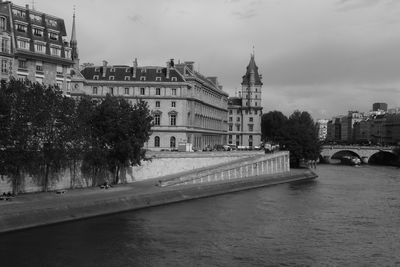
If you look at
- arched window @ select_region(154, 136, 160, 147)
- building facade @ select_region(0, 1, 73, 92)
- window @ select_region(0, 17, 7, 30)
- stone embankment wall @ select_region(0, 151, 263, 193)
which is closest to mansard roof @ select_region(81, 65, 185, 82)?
arched window @ select_region(154, 136, 160, 147)

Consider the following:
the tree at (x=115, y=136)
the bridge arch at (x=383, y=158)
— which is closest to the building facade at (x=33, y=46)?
the tree at (x=115, y=136)

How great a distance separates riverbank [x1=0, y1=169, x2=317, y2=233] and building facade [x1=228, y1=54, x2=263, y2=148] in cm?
9963

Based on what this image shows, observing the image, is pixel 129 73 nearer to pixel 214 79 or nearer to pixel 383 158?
pixel 214 79

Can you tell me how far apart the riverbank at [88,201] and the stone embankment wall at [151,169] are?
179 centimetres

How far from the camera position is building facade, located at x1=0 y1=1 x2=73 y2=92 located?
64625mm

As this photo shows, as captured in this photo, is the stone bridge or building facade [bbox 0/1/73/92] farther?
the stone bridge

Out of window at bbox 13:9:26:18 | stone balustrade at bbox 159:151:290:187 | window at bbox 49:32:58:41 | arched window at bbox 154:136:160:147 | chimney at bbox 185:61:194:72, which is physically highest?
chimney at bbox 185:61:194:72

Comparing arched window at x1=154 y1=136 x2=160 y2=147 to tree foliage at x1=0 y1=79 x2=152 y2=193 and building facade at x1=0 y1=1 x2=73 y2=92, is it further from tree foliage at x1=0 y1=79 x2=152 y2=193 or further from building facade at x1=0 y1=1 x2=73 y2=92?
tree foliage at x1=0 y1=79 x2=152 y2=193

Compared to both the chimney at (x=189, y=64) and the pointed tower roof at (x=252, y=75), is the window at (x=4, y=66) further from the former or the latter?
the pointed tower roof at (x=252, y=75)

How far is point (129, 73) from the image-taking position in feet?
363

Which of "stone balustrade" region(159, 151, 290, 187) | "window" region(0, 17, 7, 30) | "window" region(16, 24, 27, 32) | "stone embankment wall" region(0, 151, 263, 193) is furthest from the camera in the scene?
"stone balustrade" region(159, 151, 290, 187)

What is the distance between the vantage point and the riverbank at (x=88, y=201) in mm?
42281

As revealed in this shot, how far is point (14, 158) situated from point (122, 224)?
1146cm

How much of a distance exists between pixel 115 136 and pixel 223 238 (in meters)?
25.4
